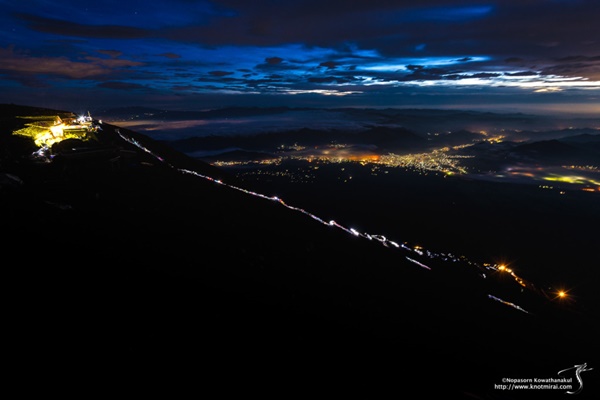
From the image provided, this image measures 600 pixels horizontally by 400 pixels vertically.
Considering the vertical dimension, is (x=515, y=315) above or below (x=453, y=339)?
below

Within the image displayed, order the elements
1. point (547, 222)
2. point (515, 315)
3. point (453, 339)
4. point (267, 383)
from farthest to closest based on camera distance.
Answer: point (547, 222) < point (515, 315) < point (453, 339) < point (267, 383)

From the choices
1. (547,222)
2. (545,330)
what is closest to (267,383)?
Answer: (545,330)


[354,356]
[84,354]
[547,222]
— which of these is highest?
[84,354]

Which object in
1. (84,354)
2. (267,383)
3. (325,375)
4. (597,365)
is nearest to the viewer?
(84,354)

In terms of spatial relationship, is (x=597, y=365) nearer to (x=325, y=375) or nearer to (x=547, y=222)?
(x=325, y=375)

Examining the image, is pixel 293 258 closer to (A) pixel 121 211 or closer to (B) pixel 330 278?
(B) pixel 330 278

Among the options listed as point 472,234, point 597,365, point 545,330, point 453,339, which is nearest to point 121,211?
point 453,339

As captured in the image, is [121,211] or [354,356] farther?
[121,211]
